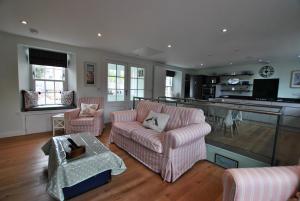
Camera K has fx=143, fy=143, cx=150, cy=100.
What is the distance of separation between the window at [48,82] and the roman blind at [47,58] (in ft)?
0.66

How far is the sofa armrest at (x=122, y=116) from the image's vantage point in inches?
117

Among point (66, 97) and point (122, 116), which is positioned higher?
point (66, 97)

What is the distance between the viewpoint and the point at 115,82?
4891mm

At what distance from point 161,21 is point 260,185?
2.43 metres

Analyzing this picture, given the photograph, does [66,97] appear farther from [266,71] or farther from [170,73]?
[266,71]

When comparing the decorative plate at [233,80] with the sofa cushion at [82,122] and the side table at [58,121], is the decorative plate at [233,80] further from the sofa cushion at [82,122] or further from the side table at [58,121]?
the side table at [58,121]

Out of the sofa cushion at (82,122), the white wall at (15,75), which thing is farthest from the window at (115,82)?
the sofa cushion at (82,122)

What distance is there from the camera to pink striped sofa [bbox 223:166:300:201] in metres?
0.95

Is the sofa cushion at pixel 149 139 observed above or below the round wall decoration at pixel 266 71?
below

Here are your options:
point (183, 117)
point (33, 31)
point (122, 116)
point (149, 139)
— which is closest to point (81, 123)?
point (122, 116)

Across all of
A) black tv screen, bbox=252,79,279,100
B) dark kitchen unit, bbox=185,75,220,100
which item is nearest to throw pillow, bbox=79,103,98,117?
dark kitchen unit, bbox=185,75,220,100

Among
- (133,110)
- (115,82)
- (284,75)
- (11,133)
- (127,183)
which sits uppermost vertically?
(284,75)

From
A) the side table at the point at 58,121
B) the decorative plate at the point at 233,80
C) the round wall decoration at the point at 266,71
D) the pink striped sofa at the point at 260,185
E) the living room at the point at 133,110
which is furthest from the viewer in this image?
the decorative plate at the point at 233,80

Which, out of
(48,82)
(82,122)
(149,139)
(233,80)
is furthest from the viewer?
(233,80)
